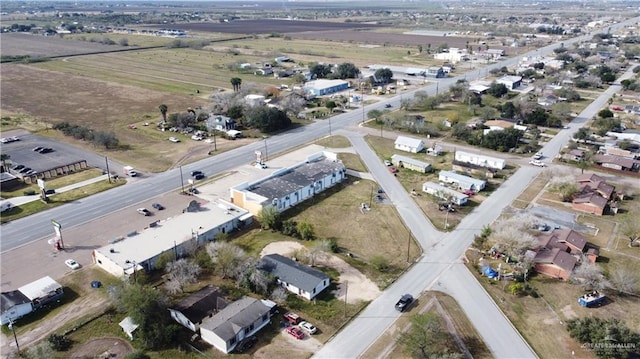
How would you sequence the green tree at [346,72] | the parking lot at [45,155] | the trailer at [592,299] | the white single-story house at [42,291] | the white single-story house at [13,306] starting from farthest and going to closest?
the green tree at [346,72], the parking lot at [45,155], the trailer at [592,299], the white single-story house at [42,291], the white single-story house at [13,306]

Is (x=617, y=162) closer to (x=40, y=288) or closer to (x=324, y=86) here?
(x=324, y=86)

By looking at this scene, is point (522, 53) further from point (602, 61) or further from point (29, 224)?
point (29, 224)

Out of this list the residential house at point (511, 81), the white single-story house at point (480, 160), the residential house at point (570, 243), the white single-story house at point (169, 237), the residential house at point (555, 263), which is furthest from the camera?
the residential house at point (511, 81)

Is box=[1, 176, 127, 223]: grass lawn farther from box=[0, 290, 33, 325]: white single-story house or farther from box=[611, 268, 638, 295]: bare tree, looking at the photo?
box=[611, 268, 638, 295]: bare tree

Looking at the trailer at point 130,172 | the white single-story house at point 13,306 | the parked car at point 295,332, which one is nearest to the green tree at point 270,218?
the parked car at point 295,332

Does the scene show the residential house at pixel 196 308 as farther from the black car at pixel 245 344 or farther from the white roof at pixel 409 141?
the white roof at pixel 409 141

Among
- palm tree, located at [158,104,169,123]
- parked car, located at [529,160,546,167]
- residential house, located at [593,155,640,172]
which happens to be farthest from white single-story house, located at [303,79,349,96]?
residential house, located at [593,155,640,172]

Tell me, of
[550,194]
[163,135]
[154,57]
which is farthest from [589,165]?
[154,57]
